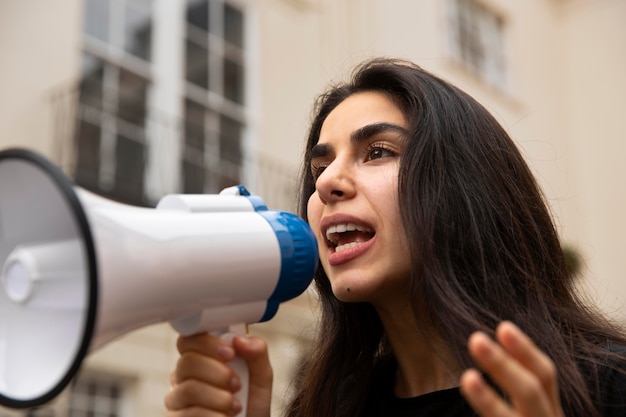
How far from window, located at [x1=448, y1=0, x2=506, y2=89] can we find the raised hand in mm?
9911

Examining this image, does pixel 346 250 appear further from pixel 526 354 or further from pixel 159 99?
A: pixel 159 99

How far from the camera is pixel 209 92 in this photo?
813 cm

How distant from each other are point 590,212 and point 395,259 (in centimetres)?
1156

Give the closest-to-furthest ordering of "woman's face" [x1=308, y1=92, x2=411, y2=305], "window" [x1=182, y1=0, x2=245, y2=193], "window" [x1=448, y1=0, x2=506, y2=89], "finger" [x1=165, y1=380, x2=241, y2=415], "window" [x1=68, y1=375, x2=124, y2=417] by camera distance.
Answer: "finger" [x1=165, y1=380, x2=241, y2=415]
"woman's face" [x1=308, y1=92, x2=411, y2=305]
"window" [x1=68, y1=375, x2=124, y2=417]
"window" [x1=182, y1=0, x2=245, y2=193]
"window" [x1=448, y1=0, x2=506, y2=89]

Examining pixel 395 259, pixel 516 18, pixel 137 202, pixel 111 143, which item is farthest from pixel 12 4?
pixel 516 18

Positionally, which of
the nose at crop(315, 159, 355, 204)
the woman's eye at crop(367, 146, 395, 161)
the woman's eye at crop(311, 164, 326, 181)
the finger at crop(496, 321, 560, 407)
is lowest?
the finger at crop(496, 321, 560, 407)

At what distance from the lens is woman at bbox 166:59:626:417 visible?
1.53 meters

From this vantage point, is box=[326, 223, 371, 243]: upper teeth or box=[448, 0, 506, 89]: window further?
box=[448, 0, 506, 89]: window

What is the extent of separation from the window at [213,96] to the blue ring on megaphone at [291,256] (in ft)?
19.4

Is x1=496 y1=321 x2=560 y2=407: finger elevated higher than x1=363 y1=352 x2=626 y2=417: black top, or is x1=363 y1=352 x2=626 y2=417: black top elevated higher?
x1=496 y1=321 x2=560 y2=407: finger

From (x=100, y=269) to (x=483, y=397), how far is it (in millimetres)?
545

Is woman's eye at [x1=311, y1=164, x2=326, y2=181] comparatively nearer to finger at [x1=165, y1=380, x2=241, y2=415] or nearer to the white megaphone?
the white megaphone

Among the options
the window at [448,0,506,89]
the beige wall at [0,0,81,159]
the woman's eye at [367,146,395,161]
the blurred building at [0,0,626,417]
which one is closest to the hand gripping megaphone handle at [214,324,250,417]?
the woman's eye at [367,146,395,161]

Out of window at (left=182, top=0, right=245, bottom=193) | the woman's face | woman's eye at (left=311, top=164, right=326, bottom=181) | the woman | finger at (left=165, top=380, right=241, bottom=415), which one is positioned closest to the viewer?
finger at (left=165, top=380, right=241, bottom=415)
